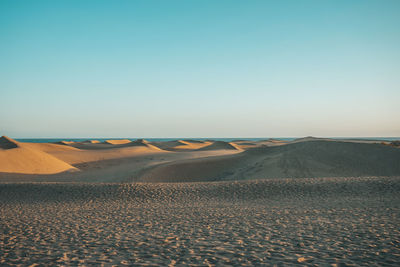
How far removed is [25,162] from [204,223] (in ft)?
73.2

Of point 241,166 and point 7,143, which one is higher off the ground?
point 7,143

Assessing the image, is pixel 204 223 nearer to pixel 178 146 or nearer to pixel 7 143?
pixel 7 143

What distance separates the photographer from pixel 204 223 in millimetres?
7727

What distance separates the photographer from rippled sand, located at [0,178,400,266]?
203 inches

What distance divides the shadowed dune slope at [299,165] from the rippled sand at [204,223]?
6.29 meters

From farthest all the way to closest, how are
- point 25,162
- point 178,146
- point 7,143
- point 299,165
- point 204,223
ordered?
point 178,146 → point 7,143 → point 25,162 → point 299,165 → point 204,223

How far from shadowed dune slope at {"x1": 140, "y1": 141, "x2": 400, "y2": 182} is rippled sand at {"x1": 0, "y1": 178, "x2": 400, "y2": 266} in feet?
20.6

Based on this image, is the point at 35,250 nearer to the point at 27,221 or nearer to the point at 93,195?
the point at 27,221

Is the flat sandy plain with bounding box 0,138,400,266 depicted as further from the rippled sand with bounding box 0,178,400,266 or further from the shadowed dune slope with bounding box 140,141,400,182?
the shadowed dune slope with bounding box 140,141,400,182

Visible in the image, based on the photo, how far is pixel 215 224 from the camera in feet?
24.8

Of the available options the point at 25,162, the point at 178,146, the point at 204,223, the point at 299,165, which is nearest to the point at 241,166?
the point at 299,165

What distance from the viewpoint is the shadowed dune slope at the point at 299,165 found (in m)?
19.6

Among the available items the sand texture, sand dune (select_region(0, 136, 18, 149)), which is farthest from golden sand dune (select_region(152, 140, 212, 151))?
sand dune (select_region(0, 136, 18, 149))

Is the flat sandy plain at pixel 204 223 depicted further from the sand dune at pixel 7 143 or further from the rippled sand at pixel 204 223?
the sand dune at pixel 7 143
